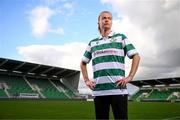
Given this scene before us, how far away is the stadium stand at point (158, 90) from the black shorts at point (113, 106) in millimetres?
61611

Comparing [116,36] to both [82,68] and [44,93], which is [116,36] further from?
[44,93]

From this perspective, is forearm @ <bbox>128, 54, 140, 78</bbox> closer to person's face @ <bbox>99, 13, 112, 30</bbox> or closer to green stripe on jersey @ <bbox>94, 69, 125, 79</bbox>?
green stripe on jersey @ <bbox>94, 69, 125, 79</bbox>

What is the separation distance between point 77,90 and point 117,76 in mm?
63289

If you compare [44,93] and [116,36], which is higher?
[116,36]

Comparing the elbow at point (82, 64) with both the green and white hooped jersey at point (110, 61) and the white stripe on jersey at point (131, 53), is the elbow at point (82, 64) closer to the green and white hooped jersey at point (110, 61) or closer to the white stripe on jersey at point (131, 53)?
the green and white hooped jersey at point (110, 61)

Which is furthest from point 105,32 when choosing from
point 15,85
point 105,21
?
point 15,85

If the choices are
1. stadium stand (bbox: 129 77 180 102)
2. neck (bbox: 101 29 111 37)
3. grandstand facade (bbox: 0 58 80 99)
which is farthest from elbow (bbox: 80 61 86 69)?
stadium stand (bbox: 129 77 180 102)

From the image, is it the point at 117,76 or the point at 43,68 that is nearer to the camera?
the point at 117,76

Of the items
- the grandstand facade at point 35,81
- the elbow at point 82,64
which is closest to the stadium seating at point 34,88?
the grandstand facade at point 35,81

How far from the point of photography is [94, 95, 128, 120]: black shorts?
3828 mm

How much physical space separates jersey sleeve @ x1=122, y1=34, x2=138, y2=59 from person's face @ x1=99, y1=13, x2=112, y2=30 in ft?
0.85

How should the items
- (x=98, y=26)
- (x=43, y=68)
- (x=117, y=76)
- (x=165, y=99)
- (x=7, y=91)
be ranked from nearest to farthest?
(x=117, y=76) < (x=98, y=26) < (x=7, y=91) < (x=43, y=68) < (x=165, y=99)

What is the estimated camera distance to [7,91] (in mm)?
46719

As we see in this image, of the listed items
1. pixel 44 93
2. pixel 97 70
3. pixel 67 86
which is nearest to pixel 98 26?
pixel 97 70
